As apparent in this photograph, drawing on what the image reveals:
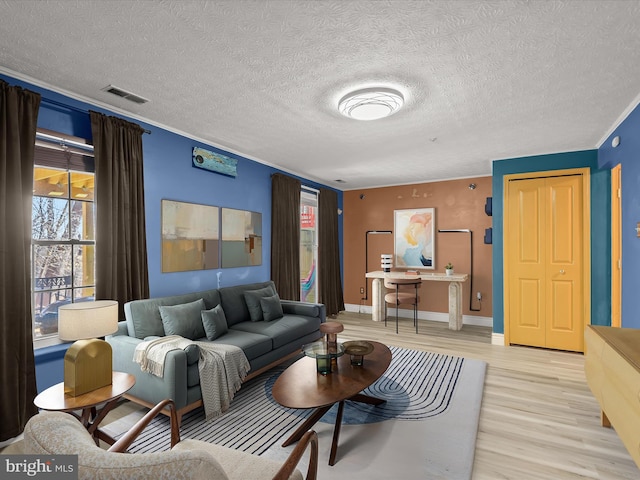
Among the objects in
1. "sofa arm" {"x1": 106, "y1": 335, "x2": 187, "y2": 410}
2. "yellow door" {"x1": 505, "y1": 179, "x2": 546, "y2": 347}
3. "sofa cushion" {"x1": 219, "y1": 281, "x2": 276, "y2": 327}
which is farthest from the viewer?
"yellow door" {"x1": 505, "y1": 179, "x2": 546, "y2": 347}

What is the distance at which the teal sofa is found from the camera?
8.06 feet

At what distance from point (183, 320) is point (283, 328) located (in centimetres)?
106

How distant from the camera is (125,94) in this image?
2723 millimetres

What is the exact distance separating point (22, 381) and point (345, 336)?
12.0ft

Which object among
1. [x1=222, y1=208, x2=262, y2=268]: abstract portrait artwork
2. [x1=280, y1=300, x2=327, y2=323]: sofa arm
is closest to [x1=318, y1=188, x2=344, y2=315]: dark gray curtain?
[x1=222, y1=208, x2=262, y2=268]: abstract portrait artwork

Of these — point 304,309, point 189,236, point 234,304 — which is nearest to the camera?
point 189,236

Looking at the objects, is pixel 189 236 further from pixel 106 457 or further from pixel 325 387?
pixel 106 457

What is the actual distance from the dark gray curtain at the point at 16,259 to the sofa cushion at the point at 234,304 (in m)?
1.71

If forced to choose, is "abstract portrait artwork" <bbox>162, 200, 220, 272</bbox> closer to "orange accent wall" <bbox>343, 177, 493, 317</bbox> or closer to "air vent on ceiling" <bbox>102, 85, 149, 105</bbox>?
"air vent on ceiling" <bbox>102, 85, 149, 105</bbox>

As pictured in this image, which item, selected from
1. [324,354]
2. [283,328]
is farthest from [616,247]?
[283,328]

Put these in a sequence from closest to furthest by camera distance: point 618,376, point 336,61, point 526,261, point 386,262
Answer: point 618,376, point 336,61, point 526,261, point 386,262

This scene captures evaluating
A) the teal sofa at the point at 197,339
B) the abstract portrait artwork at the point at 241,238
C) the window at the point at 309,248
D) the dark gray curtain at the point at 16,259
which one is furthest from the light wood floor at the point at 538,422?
the window at the point at 309,248

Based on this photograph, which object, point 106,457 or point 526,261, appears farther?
point 526,261

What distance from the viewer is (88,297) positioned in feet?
9.57
